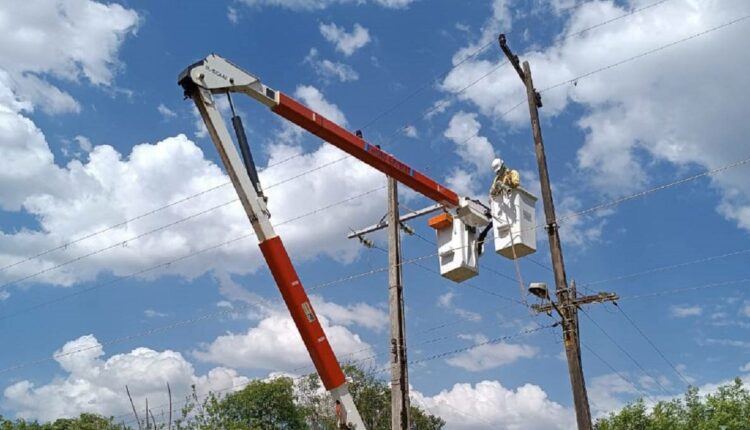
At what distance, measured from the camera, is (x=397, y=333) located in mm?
14344

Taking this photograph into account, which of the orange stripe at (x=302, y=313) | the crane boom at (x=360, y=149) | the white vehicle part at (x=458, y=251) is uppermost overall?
the crane boom at (x=360, y=149)

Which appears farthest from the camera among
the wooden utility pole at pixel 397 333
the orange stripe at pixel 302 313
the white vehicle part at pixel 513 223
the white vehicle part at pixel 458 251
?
the wooden utility pole at pixel 397 333

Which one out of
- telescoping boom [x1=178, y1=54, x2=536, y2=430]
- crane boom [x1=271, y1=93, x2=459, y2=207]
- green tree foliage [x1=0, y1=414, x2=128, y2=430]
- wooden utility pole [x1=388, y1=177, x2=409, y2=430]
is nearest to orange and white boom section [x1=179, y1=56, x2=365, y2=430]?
telescoping boom [x1=178, y1=54, x2=536, y2=430]

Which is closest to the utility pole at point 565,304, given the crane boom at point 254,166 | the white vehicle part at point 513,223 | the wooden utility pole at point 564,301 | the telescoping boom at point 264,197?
the wooden utility pole at point 564,301

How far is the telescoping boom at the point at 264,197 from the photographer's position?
8422mm

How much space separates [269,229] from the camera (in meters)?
8.59

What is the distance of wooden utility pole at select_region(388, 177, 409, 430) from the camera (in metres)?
13.7

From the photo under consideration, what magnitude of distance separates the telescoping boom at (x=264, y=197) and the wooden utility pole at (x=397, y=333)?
2.40 meters

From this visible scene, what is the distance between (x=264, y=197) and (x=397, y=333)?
20.8ft

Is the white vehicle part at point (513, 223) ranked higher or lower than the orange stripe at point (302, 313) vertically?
higher

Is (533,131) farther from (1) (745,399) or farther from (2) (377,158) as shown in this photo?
(1) (745,399)

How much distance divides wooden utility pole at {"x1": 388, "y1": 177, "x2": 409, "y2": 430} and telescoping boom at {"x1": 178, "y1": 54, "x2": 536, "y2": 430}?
240 cm

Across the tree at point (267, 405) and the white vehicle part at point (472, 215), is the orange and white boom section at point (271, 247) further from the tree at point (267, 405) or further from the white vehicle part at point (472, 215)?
the tree at point (267, 405)

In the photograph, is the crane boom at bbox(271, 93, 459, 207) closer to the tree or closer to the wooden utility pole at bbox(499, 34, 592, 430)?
the wooden utility pole at bbox(499, 34, 592, 430)
